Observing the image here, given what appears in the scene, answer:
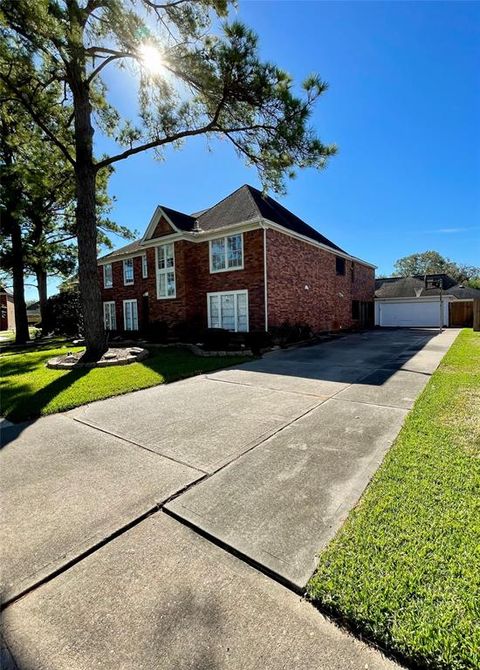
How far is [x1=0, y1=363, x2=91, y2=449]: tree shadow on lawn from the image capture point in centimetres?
473

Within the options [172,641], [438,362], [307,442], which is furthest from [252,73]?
[172,641]

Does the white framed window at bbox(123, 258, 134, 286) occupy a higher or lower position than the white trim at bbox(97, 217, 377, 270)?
lower

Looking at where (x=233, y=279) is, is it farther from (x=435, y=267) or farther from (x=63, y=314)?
(x=435, y=267)

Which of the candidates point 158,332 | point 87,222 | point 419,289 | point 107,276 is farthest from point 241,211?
point 419,289

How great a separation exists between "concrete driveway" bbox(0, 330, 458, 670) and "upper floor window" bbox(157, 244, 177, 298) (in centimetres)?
1150

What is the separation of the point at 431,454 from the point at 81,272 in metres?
10.6

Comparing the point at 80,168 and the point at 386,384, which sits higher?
the point at 80,168

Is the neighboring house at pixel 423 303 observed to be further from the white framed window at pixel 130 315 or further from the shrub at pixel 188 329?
the white framed window at pixel 130 315

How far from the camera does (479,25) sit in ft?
23.6

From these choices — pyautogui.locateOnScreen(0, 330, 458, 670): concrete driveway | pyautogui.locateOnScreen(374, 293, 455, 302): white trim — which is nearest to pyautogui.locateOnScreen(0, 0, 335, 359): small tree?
pyautogui.locateOnScreen(0, 330, 458, 670): concrete driveway

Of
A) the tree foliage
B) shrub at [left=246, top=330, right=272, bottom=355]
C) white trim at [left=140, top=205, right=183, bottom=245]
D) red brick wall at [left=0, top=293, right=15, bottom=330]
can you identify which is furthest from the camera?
the tree foliage

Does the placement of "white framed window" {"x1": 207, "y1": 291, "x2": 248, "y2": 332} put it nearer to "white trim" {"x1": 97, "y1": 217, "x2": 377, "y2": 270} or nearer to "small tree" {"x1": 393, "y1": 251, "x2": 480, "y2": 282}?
"white trim" {"x1": 97, "y1": 217, "x2": 377, "y2": 270}

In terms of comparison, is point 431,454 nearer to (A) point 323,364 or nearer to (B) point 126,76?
(A) point 323,364

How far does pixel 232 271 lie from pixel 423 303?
66.9ft
